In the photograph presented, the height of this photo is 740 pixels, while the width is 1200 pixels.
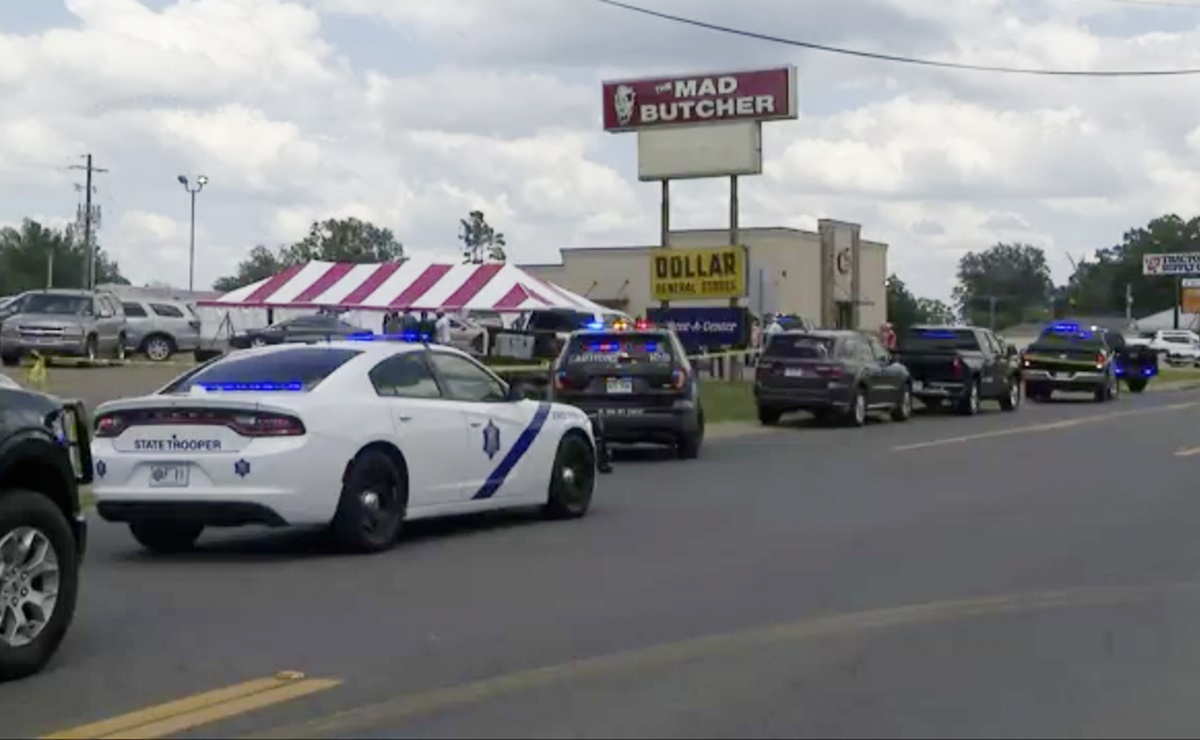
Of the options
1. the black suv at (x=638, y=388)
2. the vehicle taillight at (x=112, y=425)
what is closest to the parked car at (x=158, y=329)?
the black suv at (x=638, y=388)

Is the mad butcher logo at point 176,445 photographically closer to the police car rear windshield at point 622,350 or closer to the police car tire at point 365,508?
the police car tire at point 365,508

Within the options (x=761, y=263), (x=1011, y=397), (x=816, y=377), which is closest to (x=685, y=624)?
(x=816, y=377)

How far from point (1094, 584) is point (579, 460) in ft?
17.0

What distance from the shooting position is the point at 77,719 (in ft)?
26.1

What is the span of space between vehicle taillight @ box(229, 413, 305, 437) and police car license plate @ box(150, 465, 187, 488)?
46 cm

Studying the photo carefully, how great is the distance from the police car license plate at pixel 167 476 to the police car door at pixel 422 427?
5.03 feet

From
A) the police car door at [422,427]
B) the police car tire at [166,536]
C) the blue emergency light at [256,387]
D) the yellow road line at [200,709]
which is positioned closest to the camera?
the yellow road line at [200,709]

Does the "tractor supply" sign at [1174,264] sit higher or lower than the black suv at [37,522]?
higher

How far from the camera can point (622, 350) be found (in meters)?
24.5

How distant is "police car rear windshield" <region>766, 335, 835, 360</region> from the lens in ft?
106

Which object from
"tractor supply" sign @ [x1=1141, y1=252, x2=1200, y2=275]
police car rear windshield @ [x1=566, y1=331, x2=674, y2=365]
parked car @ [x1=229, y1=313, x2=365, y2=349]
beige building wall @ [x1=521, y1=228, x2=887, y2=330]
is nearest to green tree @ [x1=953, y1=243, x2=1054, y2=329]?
"tractor supply" sign @ [x1=1141, y1=252, x2=1200, y2=275]

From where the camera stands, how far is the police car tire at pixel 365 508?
1325 centimetres

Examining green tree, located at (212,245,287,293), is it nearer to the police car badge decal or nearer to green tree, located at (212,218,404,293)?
green tree, located at (212,218,404,293)

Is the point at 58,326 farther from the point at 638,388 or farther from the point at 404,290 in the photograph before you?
the point at 638,388
